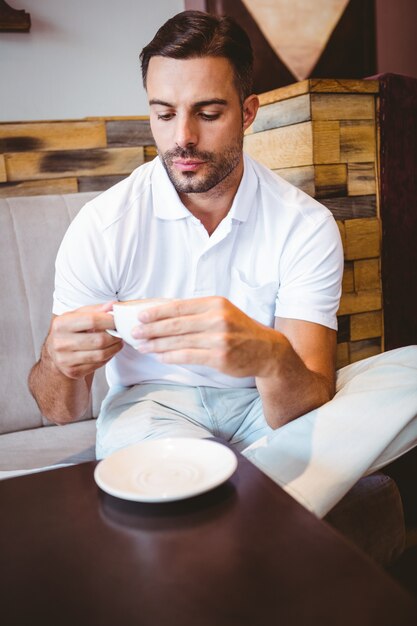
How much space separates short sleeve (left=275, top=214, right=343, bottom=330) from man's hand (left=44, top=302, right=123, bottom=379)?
53 cm

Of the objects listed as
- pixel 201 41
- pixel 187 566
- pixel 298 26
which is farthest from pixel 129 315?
pixel 298 26

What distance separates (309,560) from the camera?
767 mm

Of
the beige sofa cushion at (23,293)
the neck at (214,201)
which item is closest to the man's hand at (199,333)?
the neck at (214,201)

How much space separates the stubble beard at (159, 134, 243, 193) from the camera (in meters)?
1.52

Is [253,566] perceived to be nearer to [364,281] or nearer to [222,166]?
[222,166]

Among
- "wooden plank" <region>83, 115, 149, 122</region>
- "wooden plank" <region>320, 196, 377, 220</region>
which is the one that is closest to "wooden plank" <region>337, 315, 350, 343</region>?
"wooden plank" <region>320, 196, 377, 220</region>

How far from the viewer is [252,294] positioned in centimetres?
159

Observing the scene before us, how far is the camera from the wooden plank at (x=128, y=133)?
7.32ft

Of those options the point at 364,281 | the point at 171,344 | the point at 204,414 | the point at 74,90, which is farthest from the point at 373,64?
the point at 171,344

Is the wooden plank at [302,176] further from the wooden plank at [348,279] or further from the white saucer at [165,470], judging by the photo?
the white saucer at [165,470]

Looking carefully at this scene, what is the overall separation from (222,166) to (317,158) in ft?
1.62

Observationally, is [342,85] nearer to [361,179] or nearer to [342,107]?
[342,107]

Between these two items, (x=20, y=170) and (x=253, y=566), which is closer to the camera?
(x=253, y=566)

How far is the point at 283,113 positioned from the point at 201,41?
1.89ft
